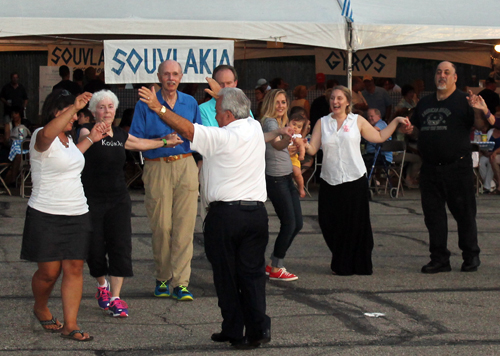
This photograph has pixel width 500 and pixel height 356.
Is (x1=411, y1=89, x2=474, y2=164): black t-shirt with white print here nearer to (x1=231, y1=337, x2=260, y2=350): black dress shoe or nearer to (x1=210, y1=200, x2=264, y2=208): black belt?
(x1=210, y1=200, x2=264, y2=208): black belt

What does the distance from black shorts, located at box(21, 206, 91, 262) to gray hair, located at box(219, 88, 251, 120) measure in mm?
1236

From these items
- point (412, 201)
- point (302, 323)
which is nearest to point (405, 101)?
point (412, 201)

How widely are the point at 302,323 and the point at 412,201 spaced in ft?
25.0

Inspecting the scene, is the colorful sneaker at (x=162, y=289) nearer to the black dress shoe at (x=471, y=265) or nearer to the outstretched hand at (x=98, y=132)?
the outstretched hand at (x=98, y=132)

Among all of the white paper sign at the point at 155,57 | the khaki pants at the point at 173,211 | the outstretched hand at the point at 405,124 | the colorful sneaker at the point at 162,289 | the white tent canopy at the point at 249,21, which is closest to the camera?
the khaki pants at the point at 173,211

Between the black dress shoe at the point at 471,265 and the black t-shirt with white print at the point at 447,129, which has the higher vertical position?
the black t-shirt with white print at the point at 447,129

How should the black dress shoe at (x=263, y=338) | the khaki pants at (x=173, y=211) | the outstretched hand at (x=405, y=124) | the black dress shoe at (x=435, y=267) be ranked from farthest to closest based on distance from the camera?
the black dress shoe at (x=435, y=267) → the outstretched hand at (x=405, y=124) → the khaki pants at (x=173, y=211) → the black dress shoe at (x=263, y=338)

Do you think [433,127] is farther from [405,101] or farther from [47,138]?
[405,101]

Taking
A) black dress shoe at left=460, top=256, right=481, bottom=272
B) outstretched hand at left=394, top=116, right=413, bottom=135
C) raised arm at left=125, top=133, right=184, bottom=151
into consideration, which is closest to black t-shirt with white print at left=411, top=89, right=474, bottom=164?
outstretched hand at left=394, top=116, right=413, bottom=135

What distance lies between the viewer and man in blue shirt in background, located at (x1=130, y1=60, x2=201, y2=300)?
20.1 feet

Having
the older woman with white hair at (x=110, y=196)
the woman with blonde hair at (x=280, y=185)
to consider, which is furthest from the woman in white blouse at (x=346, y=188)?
the older woman with white hair at (x=110, y=196)

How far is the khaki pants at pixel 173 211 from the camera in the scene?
613 centimetres

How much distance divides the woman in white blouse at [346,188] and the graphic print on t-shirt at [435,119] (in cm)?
38

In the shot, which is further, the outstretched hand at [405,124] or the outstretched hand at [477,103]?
the outstretched hand at [405,124]
